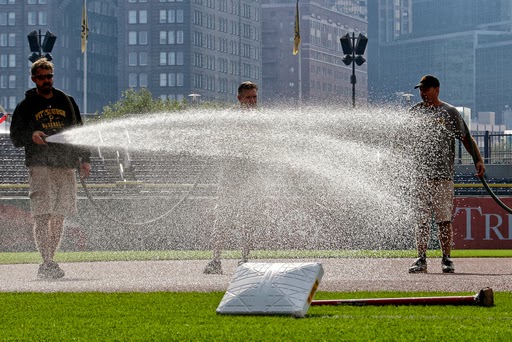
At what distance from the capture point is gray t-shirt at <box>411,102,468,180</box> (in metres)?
11.8

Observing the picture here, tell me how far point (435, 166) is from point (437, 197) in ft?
0.95

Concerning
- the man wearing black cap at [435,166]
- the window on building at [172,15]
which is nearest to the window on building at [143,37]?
the window on building at [172,15]

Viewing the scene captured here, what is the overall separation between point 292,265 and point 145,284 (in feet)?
9.58

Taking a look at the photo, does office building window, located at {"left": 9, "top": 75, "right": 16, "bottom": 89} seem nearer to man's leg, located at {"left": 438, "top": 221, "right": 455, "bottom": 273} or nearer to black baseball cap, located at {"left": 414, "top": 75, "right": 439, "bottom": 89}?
black baseball cap, located at {"left": 414, "top": 75, "right": 439, "bottom": 89}

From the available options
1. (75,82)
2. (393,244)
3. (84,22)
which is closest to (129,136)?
(393,244)

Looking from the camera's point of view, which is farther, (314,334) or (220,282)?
(220,282)

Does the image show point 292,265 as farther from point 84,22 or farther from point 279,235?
point 84,22

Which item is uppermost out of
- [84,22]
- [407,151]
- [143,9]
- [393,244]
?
[143,9]

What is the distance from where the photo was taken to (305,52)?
184 metres

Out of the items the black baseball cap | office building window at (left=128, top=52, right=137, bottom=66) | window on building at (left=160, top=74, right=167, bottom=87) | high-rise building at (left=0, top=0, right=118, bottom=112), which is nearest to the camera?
the black baseball cap

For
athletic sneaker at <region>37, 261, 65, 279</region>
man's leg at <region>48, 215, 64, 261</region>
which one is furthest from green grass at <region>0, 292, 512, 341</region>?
man's leg at <region>48, 215, 64, 261</region>

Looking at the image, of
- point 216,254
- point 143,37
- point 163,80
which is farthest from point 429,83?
point 143,37

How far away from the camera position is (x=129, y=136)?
525 inches

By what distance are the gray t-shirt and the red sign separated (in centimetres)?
912
